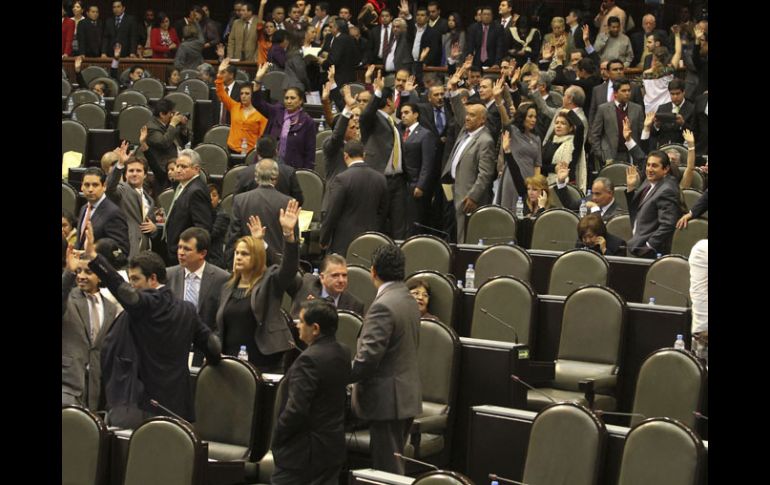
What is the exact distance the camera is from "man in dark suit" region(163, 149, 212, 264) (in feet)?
25.3

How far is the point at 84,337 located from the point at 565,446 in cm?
232

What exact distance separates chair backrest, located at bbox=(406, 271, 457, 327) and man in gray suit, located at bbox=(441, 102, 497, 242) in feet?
7.65

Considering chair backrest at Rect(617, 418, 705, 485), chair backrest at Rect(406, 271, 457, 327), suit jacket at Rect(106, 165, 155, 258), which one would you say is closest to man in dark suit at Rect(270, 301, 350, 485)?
chair backrest at Rect(617, 418, 705, 485)

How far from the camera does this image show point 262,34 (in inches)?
631

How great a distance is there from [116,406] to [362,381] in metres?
1.06

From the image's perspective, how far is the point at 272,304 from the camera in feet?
19.5

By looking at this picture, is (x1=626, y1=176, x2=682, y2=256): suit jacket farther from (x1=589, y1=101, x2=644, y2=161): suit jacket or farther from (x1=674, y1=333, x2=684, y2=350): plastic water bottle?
(x1=589, y1=101, x2=644, y2=161): suit jacket

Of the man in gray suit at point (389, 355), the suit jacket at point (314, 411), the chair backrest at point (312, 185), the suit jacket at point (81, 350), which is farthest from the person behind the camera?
the chair backrest at point (312, 185)

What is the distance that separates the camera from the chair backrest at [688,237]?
26.7ft

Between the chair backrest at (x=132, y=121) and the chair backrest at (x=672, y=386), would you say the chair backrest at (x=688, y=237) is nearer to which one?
the chair backrest at (x=672, y=386)

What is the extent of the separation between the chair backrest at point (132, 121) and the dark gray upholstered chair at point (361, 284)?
5.34m

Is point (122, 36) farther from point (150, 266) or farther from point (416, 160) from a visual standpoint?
point (150, 266)

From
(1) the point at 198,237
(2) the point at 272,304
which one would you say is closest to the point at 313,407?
(2) the point at 272,304

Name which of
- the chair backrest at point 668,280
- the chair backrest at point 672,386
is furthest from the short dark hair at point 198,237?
the chair backrest at point 668,280
